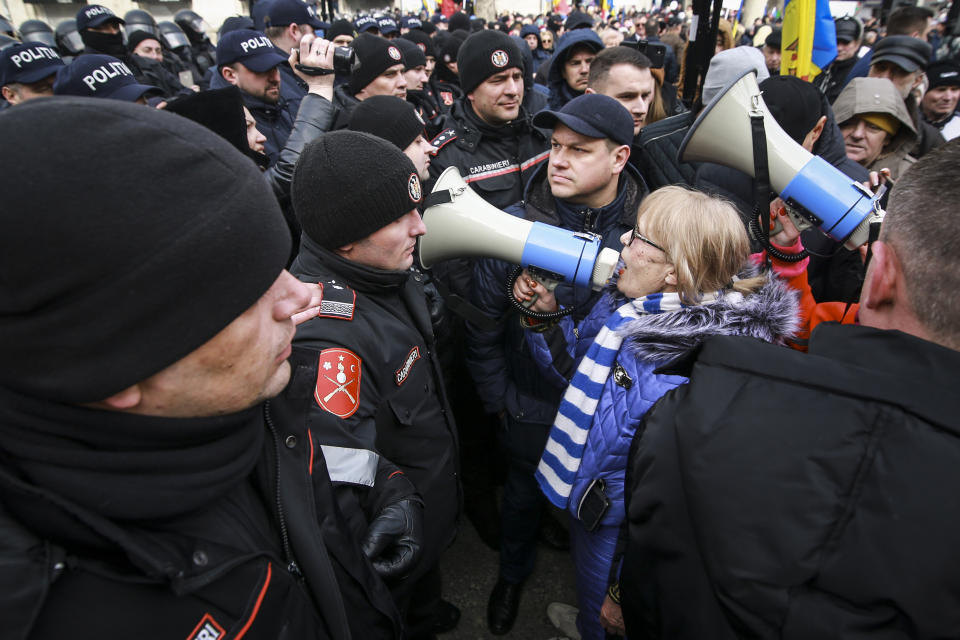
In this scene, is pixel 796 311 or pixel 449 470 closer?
pixel 796 311

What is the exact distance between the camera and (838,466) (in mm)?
774

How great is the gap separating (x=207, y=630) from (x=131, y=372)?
38 cm

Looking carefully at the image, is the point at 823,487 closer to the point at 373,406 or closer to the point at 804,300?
the point at 373,406

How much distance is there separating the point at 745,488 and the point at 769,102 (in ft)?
7.36

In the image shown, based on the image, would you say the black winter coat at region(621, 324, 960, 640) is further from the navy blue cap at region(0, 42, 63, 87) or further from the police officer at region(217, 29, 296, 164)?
the navy blue cap at region(0, 42, 63, 87)

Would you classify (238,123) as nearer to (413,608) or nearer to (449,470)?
(449,470)

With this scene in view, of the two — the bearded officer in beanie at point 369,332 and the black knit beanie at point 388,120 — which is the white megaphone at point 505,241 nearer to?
the bearded officer in beanie at point 369,332

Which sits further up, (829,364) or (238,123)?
(829,364)

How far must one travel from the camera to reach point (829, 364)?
2.73 ft

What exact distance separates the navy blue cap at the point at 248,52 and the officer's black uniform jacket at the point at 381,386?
2.82 metres

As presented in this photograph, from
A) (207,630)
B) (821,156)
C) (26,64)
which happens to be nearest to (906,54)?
(821,156)

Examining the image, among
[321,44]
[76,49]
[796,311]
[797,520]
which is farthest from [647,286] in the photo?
[76,49]

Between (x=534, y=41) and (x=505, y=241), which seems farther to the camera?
(x=534, y=41)

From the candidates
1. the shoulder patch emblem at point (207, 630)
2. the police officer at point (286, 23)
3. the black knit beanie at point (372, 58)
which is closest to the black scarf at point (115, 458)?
the shoulder patch emblem at point (207, 630)
